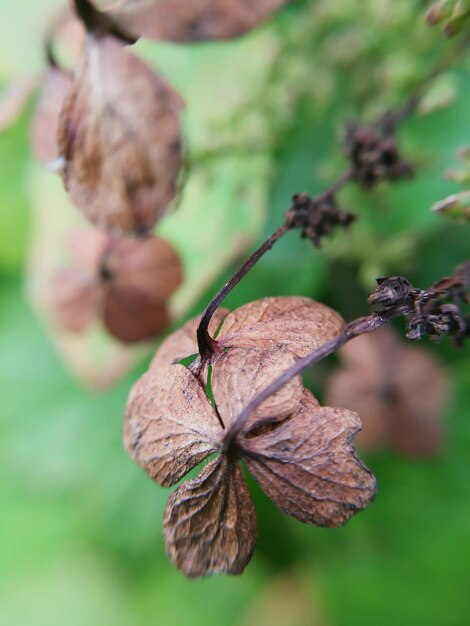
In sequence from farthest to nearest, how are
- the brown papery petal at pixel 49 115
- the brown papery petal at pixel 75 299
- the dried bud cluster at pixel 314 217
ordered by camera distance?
the brown papery petal at pixel 75 299
the brown papery petal at pixel 49 115
the dried bud cluster at pixel 314 217

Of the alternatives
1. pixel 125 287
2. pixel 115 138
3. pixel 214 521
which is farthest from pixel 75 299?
pixel 214 521

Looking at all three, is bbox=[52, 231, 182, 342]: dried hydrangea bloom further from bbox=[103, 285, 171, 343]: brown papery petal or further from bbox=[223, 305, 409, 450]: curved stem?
bbox=[223, 305, 409, 450]: curved stem

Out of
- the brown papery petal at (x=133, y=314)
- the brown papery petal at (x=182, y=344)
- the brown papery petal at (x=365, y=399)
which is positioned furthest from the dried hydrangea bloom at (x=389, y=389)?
the brown papery petal at (x=182, y=344)

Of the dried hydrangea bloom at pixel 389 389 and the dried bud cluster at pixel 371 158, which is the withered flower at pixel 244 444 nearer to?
the dried bud cluster at pixel 371 158

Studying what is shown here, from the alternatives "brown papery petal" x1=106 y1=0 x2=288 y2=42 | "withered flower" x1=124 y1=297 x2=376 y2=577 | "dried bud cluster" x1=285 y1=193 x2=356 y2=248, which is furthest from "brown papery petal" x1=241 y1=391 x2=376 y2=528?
"brown papery petal" x1=106 y1=0 x2=288 y2=42

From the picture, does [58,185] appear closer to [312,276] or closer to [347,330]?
[312,276]

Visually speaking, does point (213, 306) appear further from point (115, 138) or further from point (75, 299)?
point (75, 299)
